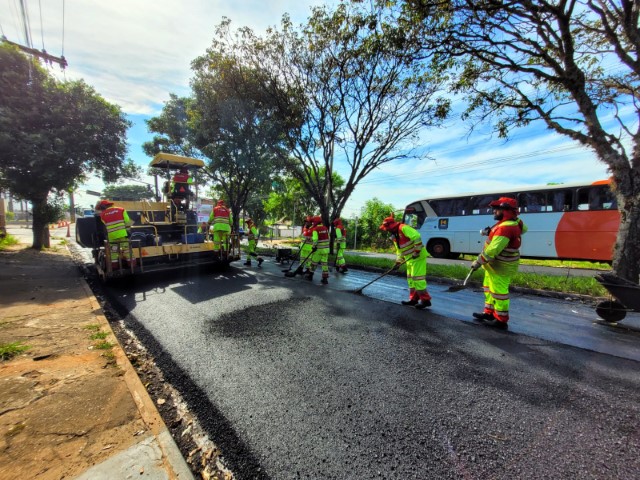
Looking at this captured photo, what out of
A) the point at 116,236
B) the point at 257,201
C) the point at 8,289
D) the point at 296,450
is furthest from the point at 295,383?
the point at 257,201

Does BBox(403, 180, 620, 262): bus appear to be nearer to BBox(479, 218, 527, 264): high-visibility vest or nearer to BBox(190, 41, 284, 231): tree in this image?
BBox(479, 218, 527, 264): high-visibility vest

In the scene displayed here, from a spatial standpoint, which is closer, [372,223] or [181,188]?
[181,188]

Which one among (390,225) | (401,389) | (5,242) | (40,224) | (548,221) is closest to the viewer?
(401,389)

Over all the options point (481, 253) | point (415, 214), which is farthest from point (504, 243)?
point (415, 214)

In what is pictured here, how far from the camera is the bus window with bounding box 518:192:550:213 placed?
34.3 ft

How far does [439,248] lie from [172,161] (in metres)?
11.7

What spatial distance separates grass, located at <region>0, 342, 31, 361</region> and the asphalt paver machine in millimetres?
3176

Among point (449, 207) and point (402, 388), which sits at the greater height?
point (449, 207)

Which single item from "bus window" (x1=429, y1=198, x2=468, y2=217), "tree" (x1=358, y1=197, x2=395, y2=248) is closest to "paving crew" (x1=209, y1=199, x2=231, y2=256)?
"bus window" (x1=429, y1=198, x2=468, y2=217)

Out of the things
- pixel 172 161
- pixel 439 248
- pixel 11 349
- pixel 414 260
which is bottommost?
pixel 11 349

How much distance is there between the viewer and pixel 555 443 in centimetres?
194

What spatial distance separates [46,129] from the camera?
30.0 ft

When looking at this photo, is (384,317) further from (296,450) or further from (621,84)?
(621,84)

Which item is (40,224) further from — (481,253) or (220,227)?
(481,253)
